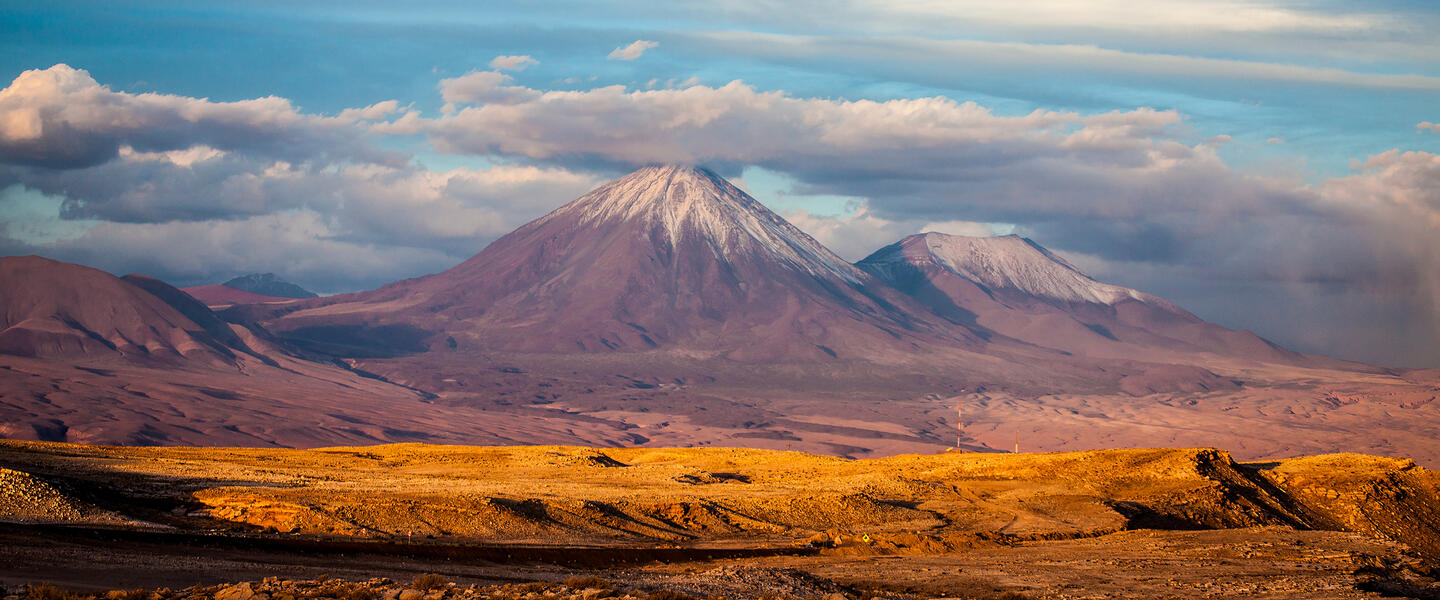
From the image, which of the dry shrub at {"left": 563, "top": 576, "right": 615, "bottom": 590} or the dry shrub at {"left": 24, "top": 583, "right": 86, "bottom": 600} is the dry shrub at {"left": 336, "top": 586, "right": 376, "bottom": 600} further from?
the dry shrub at {"left": 24, "top": 583, "right": 86, "bottom": 600}

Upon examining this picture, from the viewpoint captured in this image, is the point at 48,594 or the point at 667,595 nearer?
the point at 48,594

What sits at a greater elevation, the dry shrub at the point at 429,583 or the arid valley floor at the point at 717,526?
the dry shrub at the point at 429,583

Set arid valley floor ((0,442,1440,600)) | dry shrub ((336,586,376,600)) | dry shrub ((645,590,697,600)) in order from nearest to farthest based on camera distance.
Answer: dry shrub ((336,586,376,600)), dry shrub ((645,590,697,600)), arid valley floor ((0,442,1440,600))

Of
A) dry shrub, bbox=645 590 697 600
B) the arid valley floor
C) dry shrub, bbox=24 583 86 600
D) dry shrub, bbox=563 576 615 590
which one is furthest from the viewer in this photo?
the arid valley floor

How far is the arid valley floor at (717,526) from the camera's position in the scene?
77.4 ft

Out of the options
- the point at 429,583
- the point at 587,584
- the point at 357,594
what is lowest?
the point at 587,584

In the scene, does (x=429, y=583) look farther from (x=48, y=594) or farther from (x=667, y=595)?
(x=48, y=594)

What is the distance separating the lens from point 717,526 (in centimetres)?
3703

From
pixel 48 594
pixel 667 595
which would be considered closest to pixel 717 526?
pixel 667 595

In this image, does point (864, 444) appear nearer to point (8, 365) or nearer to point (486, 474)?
point (8, 365)

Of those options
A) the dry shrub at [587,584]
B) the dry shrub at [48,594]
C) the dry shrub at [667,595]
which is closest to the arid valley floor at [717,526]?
the dry shrub at [587,584]

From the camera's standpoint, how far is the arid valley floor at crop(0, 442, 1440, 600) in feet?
77.4

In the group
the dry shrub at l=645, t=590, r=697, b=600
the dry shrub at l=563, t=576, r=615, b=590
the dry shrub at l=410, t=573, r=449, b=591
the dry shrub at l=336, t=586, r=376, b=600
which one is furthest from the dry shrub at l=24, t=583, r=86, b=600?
the dry shrub at l=645, t=590, r=697, b=600

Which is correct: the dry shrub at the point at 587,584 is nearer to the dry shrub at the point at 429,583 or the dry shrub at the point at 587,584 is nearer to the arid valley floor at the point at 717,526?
the arid valley floor at the point at 717,526
